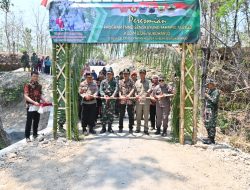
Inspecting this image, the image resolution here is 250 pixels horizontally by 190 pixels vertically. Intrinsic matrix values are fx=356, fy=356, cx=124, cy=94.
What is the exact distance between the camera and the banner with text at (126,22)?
8203 millimetres

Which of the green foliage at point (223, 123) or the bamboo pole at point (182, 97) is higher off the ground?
the bamboo pole at point (182, 97)

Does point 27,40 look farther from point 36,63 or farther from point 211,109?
point 211,109

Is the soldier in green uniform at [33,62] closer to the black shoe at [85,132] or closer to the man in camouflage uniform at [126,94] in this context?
the black shoe at [85,132]

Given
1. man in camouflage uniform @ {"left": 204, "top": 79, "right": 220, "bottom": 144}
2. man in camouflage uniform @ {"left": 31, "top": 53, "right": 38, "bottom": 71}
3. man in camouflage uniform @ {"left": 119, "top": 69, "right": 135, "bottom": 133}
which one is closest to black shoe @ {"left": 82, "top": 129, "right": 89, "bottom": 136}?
man in camouflage uniform @ {"left": 119, "top": 69, "right": 135, "bottom": 133}

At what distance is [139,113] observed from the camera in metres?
9.21

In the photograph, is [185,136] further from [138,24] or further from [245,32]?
[245,32]

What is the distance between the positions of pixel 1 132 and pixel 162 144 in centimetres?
612

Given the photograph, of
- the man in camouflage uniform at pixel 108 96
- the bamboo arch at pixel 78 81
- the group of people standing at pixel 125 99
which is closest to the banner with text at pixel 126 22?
the bamboo arch at pixel 78 81

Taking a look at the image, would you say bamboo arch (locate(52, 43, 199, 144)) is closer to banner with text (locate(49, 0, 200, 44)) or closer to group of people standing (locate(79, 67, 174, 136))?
banner with text (locate(49, 0, 200, 44))

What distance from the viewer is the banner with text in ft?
26.9

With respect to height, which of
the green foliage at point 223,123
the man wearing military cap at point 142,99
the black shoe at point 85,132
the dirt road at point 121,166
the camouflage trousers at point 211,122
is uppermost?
the man wearing military cap at point 142,99

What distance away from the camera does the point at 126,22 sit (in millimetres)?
8281

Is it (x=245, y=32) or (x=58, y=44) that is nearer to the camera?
(x=58, y=44)

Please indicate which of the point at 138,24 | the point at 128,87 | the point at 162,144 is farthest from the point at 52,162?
the point at 138,24
